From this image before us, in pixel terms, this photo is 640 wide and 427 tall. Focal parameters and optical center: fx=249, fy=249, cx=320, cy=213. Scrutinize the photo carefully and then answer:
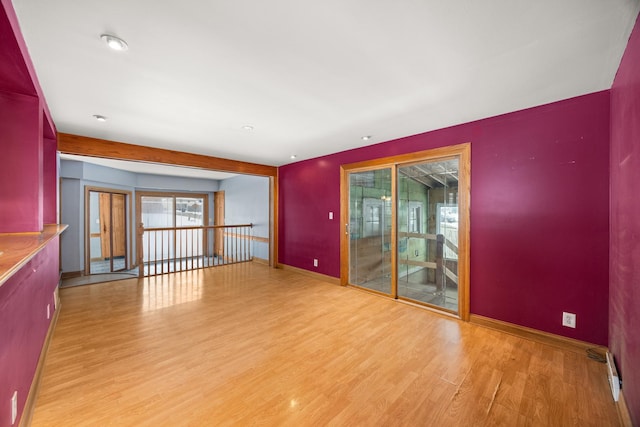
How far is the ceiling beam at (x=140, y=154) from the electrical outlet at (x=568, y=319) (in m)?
4.98

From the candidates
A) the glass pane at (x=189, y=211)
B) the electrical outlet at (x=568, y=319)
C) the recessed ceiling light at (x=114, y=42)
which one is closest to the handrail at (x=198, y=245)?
the glass pane at (x=189, y=211)

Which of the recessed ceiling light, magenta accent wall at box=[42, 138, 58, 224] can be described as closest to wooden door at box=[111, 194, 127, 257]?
magenta accent wall at box=[42, 138, 58, 224]

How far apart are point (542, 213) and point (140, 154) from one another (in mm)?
5178

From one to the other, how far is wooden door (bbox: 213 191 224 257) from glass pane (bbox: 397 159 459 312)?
6.04m

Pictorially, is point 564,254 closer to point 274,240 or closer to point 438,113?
point 438,113

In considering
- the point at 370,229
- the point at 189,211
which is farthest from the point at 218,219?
the point at 370,229

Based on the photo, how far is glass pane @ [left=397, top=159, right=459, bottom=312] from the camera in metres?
3.01

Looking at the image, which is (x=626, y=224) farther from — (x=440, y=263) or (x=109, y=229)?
(x=109, y=229)

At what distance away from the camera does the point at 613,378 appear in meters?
1.68

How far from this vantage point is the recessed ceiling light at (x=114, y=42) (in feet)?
4.84

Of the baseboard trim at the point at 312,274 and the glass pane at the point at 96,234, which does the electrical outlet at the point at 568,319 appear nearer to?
the baseboard trim at the point at 312,274

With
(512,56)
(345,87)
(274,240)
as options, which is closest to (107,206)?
(274,240)

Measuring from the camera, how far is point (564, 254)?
2.24 meters

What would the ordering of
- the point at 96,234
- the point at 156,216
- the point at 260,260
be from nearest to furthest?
the point at 96,234 → the point at 260,260 → the point at 156,216
